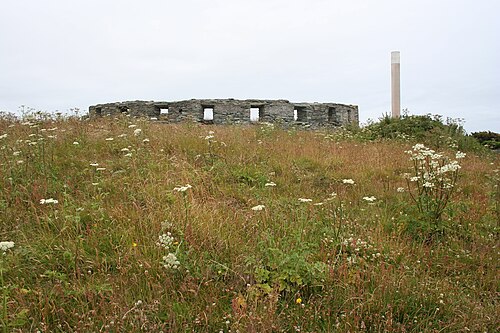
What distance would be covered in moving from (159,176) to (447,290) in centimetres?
363

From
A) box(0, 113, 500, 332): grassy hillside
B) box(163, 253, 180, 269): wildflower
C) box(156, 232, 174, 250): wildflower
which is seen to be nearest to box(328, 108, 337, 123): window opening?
box(0, 113, 500, 332): grassy hillside

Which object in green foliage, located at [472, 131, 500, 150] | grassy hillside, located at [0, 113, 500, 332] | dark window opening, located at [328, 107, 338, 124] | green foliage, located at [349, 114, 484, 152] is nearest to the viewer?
grassy hillside, located at [0, 113, 500, 332]

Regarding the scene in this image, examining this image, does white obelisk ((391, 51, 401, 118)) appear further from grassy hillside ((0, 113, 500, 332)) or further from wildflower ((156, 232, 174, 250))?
wildflower ((156, 232, 174, 250))

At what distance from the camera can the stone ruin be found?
48.5 feet

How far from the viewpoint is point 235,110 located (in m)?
14.9

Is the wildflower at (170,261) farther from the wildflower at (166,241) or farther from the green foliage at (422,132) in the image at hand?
the green foliage at (422,132)

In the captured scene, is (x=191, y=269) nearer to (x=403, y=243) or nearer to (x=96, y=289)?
(x=96, y=289)

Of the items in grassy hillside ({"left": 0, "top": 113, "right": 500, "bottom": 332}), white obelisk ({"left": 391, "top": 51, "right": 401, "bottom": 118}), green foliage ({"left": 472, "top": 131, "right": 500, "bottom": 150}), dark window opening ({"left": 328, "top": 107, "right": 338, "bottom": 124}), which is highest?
white obelisk ({"left": 391, "top": 51, "right": 401, "bottom": 118})

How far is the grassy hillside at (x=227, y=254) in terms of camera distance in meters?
2.58

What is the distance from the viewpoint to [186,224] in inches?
141

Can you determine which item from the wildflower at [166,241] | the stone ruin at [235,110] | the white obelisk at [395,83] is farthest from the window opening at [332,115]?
the wildflower at [166,241]

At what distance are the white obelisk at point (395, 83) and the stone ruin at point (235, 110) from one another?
1.96m

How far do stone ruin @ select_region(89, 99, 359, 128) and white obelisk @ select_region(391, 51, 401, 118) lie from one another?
6.43ft

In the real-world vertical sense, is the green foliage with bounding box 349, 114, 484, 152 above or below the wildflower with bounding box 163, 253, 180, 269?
above
